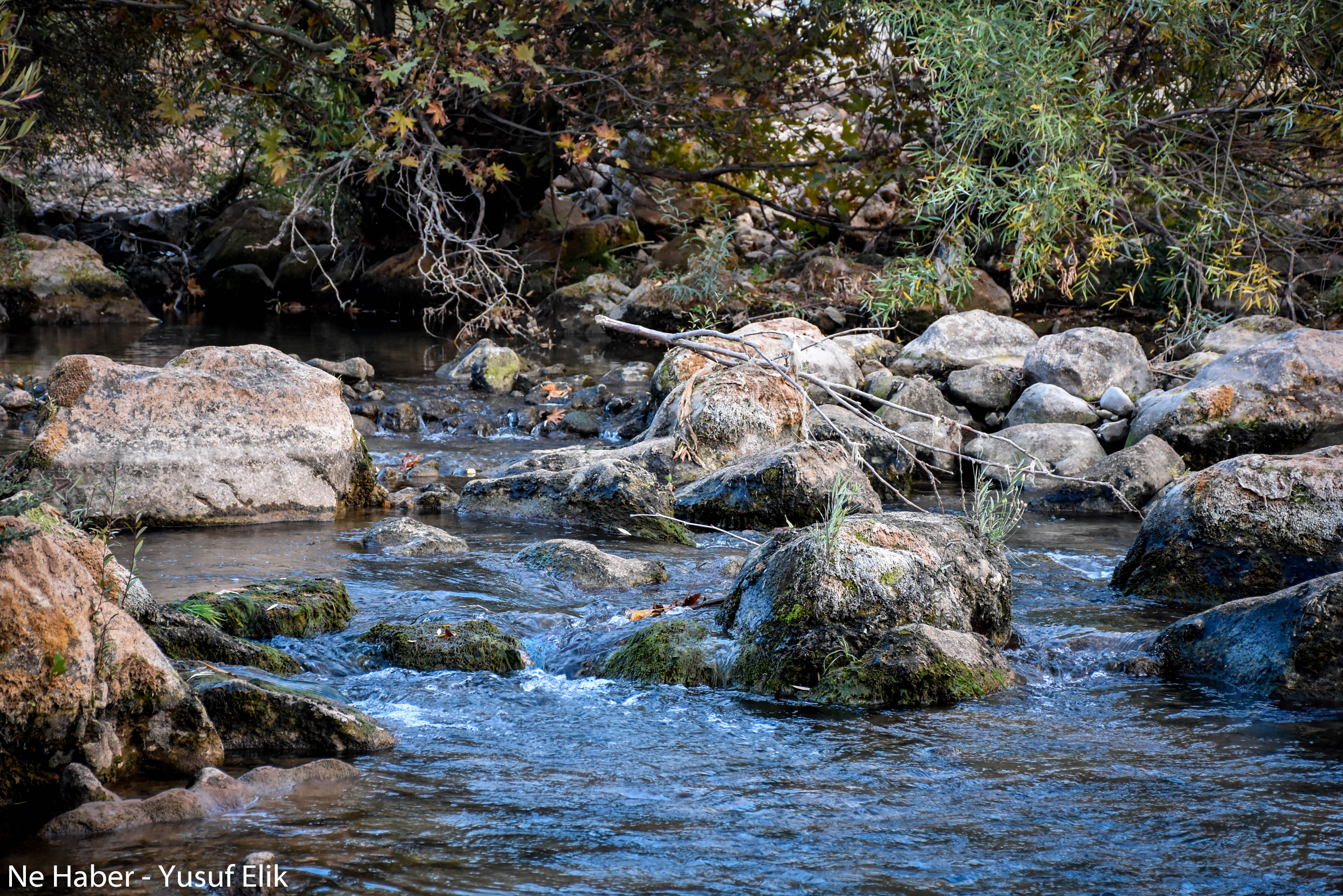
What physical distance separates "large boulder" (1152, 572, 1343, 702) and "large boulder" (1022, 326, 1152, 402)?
507 cm

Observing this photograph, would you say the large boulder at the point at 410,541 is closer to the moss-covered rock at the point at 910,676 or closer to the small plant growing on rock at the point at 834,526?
the small plant growing on rock at the point at 834,526

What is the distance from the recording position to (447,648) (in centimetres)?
460

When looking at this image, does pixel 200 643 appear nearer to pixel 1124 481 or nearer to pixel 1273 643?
pixel 1273 643

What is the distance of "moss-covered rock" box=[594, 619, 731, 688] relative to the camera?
175 inches

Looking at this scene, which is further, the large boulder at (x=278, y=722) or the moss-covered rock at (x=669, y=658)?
the moss-covered rock at (x=669, y=658)

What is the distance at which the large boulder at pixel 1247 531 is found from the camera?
17.1 feet

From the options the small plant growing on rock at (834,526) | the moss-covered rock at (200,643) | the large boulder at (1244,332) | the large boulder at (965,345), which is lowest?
the moss-covered rock at (200,643)

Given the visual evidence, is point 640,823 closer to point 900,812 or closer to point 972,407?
point 900,812

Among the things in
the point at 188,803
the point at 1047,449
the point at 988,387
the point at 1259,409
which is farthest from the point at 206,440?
the point at 1259,409

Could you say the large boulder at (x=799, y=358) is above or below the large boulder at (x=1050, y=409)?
above

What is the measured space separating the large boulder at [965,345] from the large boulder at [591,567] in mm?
5487

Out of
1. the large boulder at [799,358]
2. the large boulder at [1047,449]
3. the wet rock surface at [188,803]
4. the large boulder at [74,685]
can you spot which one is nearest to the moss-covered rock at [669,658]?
the wet rock surface at [188,803]

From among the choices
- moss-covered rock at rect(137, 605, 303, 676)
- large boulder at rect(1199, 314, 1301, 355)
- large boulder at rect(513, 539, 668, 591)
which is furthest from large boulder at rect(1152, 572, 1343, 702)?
large boulder at rect(1199, 314, 1301, 355)

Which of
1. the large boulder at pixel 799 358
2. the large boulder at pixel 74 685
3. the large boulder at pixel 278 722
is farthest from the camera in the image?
the large boulder at pixel 799 358
